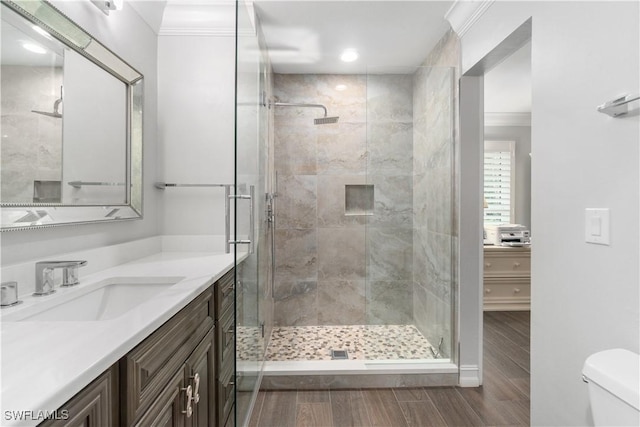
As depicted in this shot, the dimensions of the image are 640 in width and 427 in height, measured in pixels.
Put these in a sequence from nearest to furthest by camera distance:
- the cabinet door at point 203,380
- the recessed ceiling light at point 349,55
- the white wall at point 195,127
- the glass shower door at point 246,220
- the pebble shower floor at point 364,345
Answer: the cabinet door at point 203,380 → the glass shower door at point 246,220 → the white wall at point 195,127 → the pebble shower floor at point 364,345 → the recessed ceiling light at point 349,55

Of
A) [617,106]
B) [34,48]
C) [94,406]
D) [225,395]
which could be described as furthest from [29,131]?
[617,106]

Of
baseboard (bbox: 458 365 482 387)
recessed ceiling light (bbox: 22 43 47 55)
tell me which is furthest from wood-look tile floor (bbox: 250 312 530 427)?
recessed ceiling light (bbox: 22 43 47 55)

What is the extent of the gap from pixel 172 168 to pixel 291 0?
1361 mm

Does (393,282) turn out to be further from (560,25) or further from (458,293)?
(560,25)

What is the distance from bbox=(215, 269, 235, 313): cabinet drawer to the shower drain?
1163mm

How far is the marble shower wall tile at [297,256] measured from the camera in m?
3.39

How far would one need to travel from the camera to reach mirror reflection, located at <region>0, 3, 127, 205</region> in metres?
1.18

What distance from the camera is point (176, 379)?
3.67 ft

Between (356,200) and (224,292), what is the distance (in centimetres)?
178

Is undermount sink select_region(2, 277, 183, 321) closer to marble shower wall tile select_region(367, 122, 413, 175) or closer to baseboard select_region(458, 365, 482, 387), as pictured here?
marble shower wall tile select_region(367, 122, 413, 175)

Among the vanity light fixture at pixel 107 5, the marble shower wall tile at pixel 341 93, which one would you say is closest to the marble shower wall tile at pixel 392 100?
the marble shower wall tile at pixel 341 93

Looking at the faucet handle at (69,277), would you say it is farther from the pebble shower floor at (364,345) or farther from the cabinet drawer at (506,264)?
the cabinet drawer at (506,264)

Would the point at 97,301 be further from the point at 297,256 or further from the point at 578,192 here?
the point at 297,256

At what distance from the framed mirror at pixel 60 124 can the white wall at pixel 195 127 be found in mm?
424
